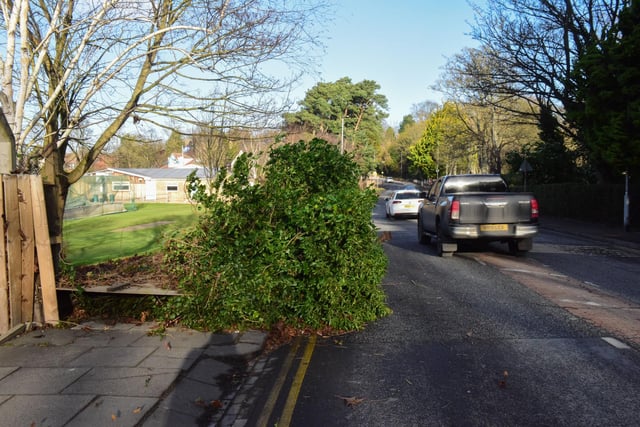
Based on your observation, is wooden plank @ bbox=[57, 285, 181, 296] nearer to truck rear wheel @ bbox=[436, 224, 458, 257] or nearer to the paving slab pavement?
the paving slab pavement

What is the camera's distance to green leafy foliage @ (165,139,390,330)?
6.71 metres

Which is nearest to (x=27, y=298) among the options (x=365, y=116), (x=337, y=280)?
(x=337, y=280)

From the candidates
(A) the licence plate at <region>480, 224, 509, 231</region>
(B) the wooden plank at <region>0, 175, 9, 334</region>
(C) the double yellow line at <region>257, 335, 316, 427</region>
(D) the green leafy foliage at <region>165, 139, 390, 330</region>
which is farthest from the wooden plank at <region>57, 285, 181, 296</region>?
(A) the licence plate at <region>480, 224, 509, 231</region>

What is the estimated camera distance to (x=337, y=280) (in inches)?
265

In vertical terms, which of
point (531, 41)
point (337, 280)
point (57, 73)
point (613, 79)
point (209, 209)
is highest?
point (531, 41)

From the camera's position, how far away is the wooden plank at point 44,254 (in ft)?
21.0

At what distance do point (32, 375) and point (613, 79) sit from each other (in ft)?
58.6

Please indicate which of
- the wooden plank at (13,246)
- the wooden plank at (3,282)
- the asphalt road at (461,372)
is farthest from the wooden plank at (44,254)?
the asphalt road at (461,372)

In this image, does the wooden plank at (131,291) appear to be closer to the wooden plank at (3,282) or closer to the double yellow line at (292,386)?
the wooden plank at (3,282)

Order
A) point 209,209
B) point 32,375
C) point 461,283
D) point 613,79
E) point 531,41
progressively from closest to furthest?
point 32,375 < point 209,209 < point 461,283 < point 613,79 < point 531,41

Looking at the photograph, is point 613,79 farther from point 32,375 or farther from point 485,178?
point 32,375

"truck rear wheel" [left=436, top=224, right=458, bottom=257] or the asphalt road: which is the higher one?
"truck rear wheel" [left=436, top=224, right=458, bottom=257]

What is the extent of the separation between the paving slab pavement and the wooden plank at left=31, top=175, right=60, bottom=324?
0.27 metres

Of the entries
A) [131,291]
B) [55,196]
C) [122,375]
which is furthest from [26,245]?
[122,375]
